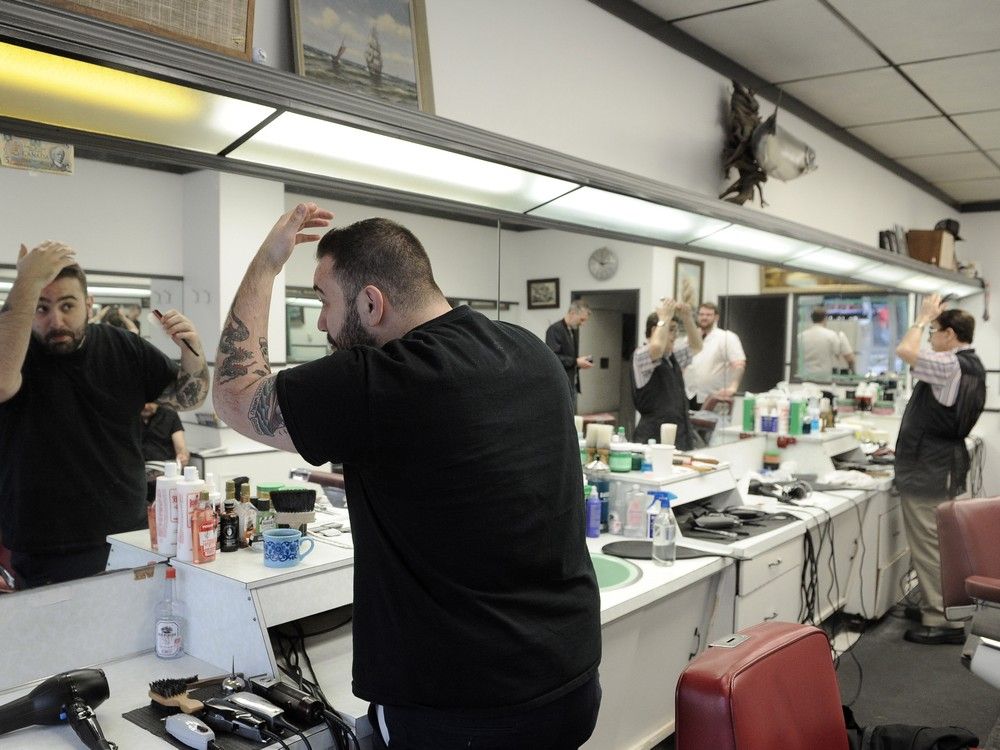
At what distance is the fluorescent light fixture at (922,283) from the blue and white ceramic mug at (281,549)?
5.40 metres

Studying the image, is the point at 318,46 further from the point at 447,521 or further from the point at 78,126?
the point at 447,521

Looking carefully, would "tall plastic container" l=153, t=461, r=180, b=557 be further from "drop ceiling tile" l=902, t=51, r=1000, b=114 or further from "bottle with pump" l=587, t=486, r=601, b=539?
"drop ceiling tile" l=902, t=51, r=1000, b=114

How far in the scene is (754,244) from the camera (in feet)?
13.3

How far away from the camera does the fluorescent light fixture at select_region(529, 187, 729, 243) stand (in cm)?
286

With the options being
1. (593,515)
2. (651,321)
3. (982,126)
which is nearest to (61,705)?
(593,515)

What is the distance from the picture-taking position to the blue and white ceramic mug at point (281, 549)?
1833mm

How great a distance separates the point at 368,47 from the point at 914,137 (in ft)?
13.7

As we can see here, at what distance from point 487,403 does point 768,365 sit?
4048mm

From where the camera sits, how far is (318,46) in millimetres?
1976

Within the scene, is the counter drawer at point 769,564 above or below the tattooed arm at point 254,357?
below

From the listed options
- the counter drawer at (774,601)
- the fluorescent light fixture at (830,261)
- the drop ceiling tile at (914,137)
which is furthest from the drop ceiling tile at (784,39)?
the counter drawer at (774,601)

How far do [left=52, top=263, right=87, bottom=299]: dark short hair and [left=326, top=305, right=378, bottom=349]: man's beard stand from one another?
29.9 inches

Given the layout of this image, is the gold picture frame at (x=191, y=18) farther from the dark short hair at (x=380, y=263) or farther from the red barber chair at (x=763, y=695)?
the red barber chair at (x=763, y=695)

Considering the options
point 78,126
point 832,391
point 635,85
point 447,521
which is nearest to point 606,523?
point 635,85
